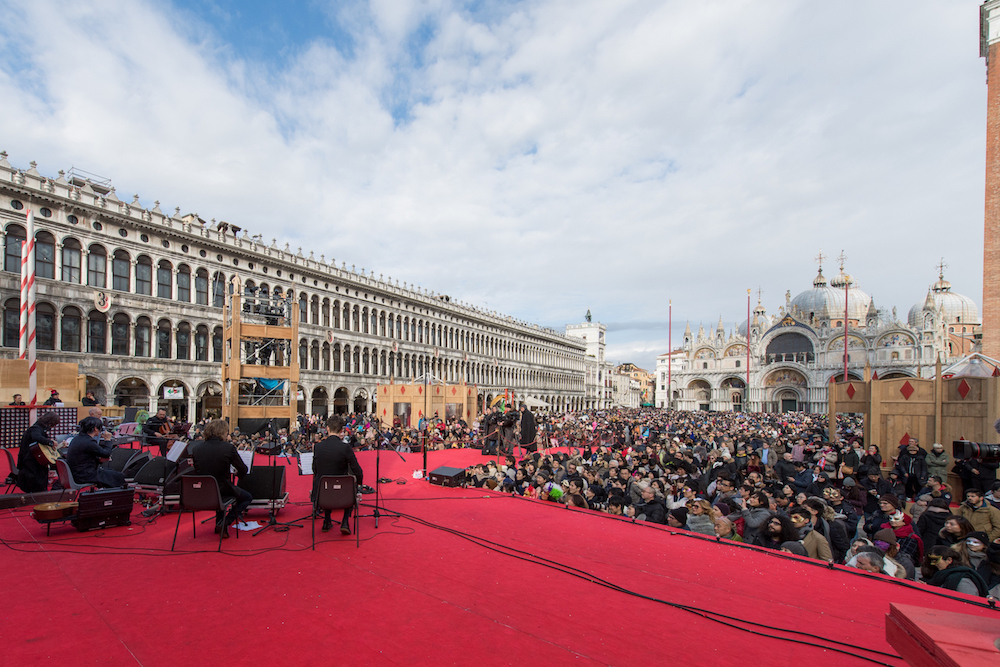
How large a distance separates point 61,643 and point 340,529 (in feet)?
10.6

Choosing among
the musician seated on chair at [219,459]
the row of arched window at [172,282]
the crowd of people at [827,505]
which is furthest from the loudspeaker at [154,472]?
the row of arched window at [172,282]

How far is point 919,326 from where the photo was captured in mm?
70125

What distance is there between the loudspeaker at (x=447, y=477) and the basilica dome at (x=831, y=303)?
77337 millimetres

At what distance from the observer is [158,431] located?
14.2 meters

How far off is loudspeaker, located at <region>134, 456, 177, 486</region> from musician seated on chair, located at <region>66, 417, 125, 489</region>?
0.85ft

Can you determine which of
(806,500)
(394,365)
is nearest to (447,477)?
(806,500)

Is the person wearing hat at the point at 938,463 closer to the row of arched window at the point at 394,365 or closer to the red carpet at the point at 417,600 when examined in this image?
the red carpet at the point at 417,600

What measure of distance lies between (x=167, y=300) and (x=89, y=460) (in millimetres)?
27440

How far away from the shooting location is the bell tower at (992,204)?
22172mm

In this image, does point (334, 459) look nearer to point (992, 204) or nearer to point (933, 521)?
point (933, 521)

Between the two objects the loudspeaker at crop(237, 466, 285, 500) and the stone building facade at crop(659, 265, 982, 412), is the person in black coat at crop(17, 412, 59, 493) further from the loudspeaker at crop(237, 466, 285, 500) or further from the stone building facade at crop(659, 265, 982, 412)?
Answer: the stone building facade at crop(659, 265, 982, 412)

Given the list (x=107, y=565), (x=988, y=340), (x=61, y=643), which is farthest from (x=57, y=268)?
(x=988, y=340)

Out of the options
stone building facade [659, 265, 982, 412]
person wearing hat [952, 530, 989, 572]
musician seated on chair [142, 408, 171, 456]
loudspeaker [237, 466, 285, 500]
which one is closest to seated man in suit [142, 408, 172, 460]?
musician seated on chair [142, 408, 171, 456]

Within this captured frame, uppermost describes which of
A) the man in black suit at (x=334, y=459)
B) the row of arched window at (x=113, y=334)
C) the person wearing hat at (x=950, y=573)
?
the row of arched window at (x=113, y=334)
